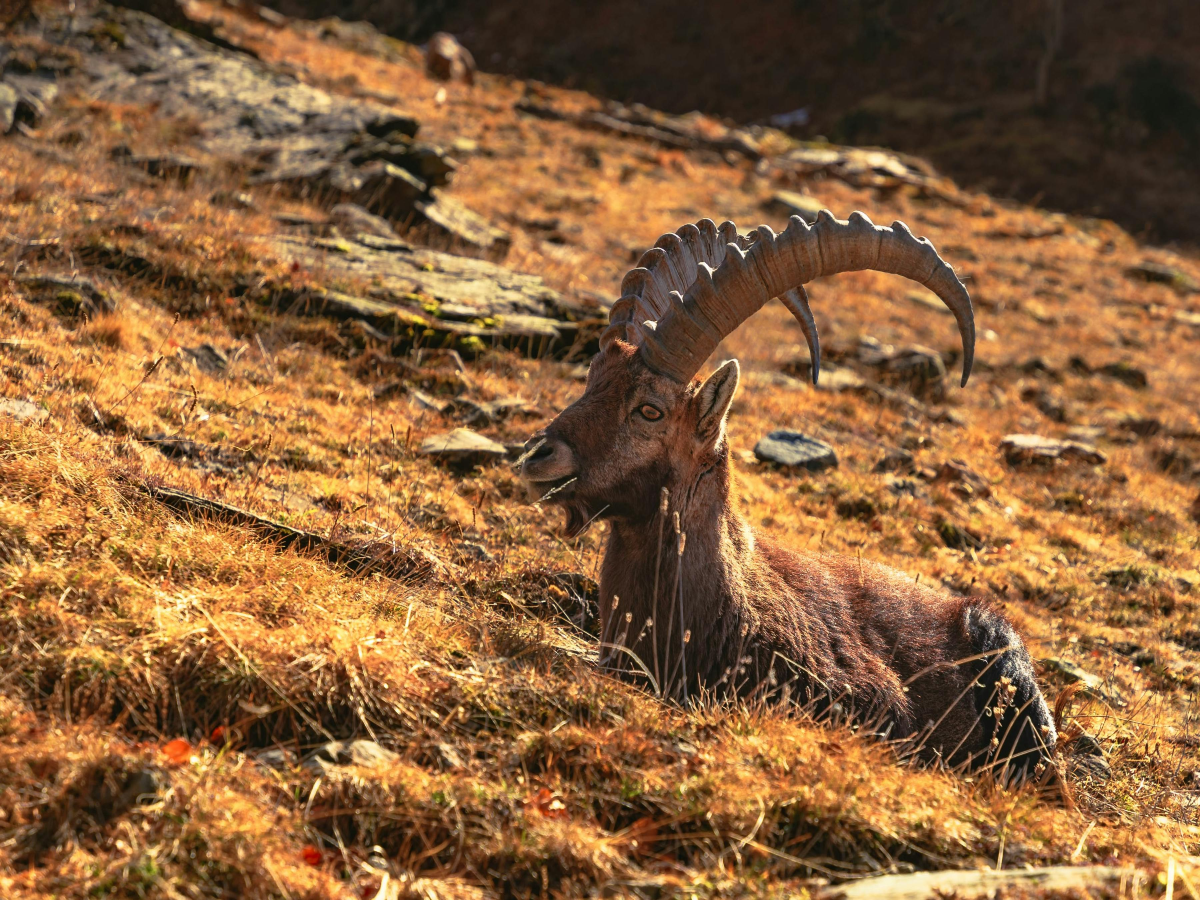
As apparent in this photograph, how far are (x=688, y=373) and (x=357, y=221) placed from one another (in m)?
8.97

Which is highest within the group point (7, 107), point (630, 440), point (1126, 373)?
point (1126, 373)

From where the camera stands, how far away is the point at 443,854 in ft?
11.4

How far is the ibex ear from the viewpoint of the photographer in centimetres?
562

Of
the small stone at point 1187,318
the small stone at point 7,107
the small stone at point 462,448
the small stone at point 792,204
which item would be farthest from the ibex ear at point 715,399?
the small stone at point 1187,318

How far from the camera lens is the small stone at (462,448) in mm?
8602

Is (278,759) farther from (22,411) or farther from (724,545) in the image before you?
(22,411)

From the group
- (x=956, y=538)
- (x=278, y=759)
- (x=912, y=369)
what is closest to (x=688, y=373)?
(x=278, y=759)

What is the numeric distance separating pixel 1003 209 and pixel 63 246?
29681mm

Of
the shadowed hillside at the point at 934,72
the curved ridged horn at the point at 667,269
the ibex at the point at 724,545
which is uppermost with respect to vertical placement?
the shadowed hillside at the point at 934,72

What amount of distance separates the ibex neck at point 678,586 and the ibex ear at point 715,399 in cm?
27

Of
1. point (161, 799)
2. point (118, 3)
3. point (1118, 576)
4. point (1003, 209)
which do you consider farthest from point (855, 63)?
point (161, 799)

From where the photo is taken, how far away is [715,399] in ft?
18.6

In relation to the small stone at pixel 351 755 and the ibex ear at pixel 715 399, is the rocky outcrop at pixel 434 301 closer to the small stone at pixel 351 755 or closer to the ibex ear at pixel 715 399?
the ibex ear at pixel 715 399

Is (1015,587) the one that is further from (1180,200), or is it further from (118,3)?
(1180,200)
